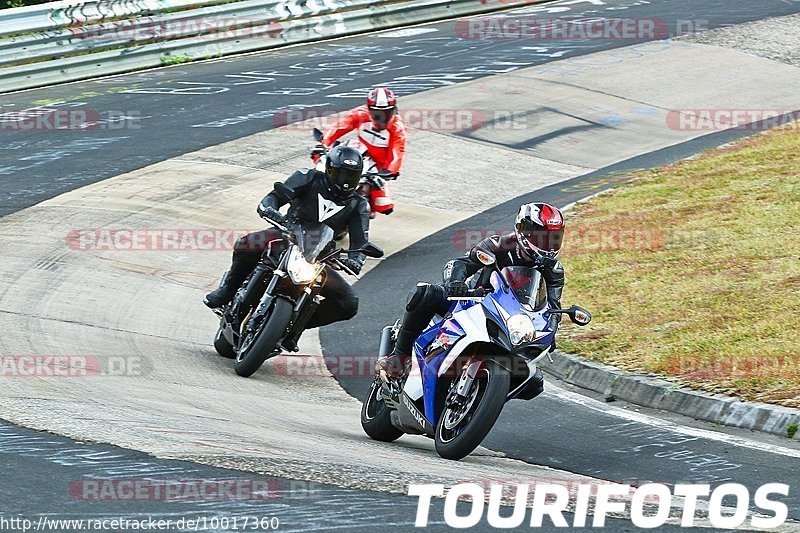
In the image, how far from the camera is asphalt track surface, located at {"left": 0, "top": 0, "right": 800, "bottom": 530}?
21.5 ft

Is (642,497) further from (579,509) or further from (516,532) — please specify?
(516,532)

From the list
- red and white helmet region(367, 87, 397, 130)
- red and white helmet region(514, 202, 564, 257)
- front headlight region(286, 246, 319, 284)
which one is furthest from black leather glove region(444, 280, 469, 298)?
red and white helmet region(367, 87, 397, 130)

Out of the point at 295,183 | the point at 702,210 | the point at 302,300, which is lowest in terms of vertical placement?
the point at 702,210

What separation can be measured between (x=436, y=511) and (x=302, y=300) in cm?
426

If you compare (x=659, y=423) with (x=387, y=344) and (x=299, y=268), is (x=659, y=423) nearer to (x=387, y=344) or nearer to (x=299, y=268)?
(x=387, y=344)

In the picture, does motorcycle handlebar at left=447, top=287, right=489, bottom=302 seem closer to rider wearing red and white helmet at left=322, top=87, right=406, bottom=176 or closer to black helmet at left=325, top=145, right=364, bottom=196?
black helmet at left=325, top=145, right=364, bottom=196

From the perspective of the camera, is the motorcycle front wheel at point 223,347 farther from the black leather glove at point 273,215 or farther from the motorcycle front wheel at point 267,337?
the black leather glove at point 273,215

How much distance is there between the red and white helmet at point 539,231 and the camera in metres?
8.00

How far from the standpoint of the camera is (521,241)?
315 inches

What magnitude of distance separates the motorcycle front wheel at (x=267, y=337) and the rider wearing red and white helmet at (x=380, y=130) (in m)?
5.12

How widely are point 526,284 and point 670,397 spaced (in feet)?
7.21

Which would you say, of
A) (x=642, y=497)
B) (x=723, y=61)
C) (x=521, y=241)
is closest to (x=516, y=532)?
(x=642, y=497)
